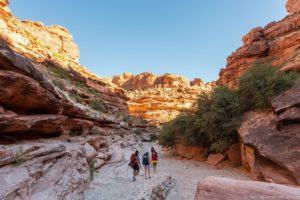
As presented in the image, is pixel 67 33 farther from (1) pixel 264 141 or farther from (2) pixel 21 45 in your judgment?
(1) pixel 264 141

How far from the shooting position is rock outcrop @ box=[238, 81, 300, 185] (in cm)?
885

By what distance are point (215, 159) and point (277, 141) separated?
583 centimetres

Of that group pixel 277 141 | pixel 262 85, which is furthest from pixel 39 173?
pixel 262 85

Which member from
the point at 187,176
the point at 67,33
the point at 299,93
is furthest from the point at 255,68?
the point at 67,33

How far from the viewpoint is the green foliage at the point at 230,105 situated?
40.0 feet

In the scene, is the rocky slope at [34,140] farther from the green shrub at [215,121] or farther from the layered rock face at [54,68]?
the layered rock face at [54,68]

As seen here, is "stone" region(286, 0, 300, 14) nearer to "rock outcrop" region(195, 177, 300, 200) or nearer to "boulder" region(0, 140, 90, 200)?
"rock outcrop" region(195, 177, 300, 200)

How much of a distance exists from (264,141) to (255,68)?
6.22 metres

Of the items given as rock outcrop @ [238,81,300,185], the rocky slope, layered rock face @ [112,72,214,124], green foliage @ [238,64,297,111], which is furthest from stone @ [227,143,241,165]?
layered rock face @ [112,72,214,124]

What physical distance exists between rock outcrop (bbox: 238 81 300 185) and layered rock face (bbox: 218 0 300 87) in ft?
37.3

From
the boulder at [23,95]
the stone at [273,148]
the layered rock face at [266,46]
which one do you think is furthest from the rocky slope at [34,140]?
the layered rock face at [266,46]

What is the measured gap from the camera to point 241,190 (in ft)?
7.50

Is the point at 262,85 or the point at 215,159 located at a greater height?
the point at 262,85

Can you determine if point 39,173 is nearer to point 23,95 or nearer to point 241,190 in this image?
point 23,95
